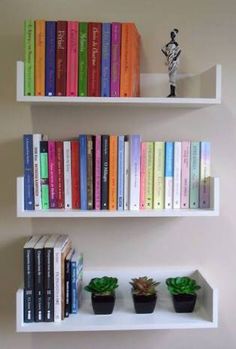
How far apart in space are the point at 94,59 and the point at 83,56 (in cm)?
4

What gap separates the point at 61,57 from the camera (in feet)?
4.51

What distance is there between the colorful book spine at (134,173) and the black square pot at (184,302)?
0.36 meters

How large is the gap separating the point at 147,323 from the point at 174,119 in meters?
0.77

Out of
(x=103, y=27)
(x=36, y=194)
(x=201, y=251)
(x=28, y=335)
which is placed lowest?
(x=28, y=335)

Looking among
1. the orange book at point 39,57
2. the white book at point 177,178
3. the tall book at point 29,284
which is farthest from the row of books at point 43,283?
the orange book at point 39,57

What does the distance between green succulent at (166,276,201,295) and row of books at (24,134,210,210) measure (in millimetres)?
278

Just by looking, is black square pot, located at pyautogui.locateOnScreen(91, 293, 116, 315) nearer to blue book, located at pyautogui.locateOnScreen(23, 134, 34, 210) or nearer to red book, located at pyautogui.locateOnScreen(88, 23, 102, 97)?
blue book, located at pyautogui.locateOnScreen(23, 134, 34, 210)

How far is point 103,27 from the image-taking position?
1.38m

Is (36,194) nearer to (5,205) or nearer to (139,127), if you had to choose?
(5,205)

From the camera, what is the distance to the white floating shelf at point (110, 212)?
4.49 ft

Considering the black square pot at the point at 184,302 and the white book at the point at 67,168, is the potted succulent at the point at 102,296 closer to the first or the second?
the black square pot at the point at 184,302

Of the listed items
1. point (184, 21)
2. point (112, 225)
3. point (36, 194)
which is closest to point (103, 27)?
point (184, 21)

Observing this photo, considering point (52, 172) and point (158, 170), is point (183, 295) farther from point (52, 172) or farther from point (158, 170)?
point (52, 172)

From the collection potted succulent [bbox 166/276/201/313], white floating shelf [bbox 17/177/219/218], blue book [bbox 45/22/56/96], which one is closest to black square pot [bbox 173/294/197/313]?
potted succulent [bbox 166/276/201/313]
